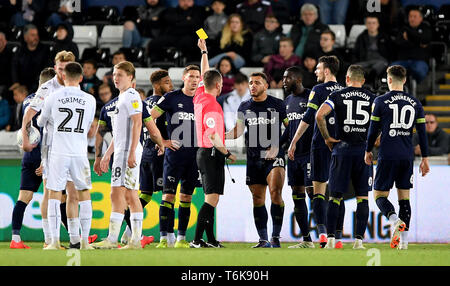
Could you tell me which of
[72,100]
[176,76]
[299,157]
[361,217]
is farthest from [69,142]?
[176,76]

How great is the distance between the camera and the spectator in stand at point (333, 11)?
21.2m

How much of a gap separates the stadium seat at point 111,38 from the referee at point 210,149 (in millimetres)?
10099

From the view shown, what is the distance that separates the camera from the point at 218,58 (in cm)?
1980

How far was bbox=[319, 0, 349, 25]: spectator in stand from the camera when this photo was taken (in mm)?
21250

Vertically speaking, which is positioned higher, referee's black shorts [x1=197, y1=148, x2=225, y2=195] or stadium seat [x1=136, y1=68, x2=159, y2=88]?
stadium seat [x1=136, y1=68, x2=159, y2=88]

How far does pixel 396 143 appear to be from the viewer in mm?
12430

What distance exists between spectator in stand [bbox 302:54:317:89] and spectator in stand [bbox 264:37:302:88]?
278mm

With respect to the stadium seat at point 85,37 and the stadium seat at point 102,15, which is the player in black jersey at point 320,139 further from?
the stadium seat at point 102,15

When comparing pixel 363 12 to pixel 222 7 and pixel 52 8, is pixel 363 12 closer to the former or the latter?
pixel 222 7

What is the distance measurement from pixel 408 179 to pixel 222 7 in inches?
373

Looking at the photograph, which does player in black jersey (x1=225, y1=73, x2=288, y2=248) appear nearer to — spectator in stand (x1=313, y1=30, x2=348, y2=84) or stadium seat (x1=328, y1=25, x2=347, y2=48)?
spectator in stand (x1=313, y1=30, x2=348, y2=84)

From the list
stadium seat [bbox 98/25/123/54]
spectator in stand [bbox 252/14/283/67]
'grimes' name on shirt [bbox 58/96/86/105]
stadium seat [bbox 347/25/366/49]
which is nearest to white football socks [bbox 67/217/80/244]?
'grimes' name on shirt [bbox 58/96/86/105]

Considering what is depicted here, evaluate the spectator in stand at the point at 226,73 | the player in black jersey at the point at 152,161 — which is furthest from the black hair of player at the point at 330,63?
the spectator in stand at the point at 226,73
